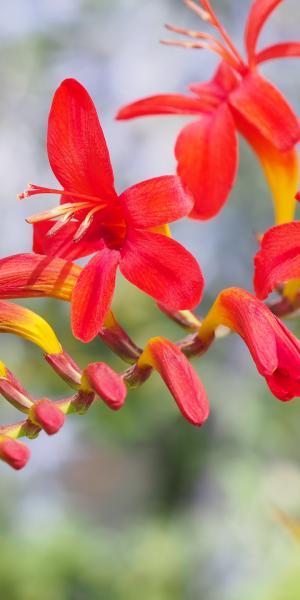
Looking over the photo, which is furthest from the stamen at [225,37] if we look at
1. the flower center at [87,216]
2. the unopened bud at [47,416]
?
the unopened bud at [47,416]

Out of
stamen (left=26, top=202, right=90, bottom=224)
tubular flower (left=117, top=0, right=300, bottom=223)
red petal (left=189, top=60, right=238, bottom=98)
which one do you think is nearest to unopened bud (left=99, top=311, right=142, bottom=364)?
stamen (left=26, top=202, right=90, bottom=224)

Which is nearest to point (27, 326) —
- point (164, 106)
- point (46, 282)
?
point (46, 282)

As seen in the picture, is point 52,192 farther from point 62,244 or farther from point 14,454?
point 14,454

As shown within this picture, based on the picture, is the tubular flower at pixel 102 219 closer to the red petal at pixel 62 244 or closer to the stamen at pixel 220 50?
the red petal at pixel 62 244

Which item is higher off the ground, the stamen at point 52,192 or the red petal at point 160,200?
the stamen at point 52,192

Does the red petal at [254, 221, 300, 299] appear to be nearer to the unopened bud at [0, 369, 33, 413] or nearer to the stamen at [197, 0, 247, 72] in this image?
the unopened bud at [0, 369, 33, 413]
